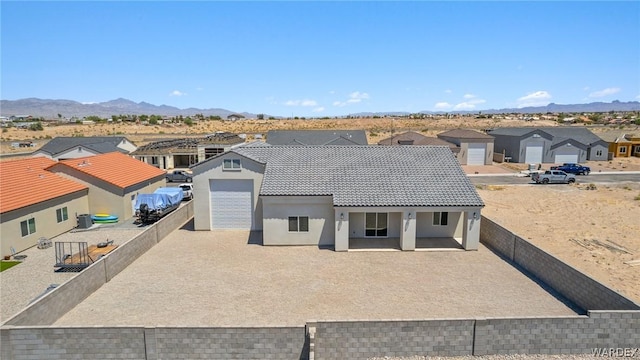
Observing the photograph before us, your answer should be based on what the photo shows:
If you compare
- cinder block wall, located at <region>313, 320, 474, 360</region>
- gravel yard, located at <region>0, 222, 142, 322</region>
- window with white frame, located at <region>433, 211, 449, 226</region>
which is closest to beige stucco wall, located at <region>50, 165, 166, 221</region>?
gravel yard, located at <region>0, 222, 142, 322</region>

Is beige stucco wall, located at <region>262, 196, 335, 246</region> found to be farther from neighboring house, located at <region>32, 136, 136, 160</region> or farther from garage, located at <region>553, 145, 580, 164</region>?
garage, located at <region>553, 145, 580, 164</region>

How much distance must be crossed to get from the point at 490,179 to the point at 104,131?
10656cm

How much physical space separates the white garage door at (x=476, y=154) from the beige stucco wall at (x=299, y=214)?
141 feet

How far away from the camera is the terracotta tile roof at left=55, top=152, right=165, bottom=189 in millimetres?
29547

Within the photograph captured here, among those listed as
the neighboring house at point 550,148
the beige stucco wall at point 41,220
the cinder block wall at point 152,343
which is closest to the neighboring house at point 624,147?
the neighboring house at point 550,148

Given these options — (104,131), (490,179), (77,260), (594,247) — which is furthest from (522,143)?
(104,131)

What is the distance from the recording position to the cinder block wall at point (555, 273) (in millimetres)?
14030

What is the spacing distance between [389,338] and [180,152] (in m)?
48.3

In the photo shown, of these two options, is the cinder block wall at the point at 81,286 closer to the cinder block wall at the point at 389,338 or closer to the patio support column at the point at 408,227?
the cinder block wall at the point at 389,338

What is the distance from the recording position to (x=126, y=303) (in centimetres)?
1609

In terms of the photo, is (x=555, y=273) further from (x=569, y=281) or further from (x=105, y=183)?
(x=105, y=183)

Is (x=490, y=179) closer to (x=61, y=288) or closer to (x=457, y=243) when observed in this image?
(x=457, y=243)

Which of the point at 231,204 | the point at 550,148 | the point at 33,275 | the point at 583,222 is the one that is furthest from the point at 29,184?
the point at 550,148

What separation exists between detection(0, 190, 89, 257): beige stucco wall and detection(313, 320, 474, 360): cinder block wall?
19.5 metres
